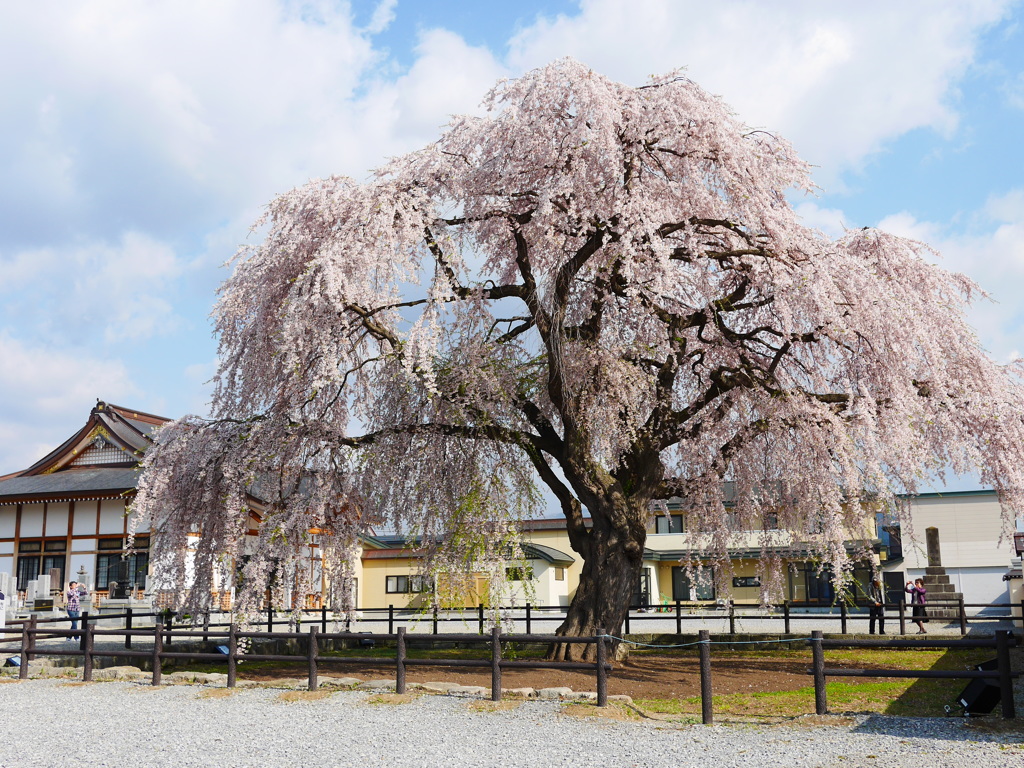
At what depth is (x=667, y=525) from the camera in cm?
3850

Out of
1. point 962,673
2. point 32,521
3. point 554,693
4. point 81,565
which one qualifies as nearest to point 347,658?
point 554,693

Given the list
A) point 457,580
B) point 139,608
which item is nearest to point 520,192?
point 457,580

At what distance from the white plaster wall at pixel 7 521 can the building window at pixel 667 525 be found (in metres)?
25.6

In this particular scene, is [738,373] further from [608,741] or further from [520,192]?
[608,741]

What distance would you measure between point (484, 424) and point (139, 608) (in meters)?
22.0

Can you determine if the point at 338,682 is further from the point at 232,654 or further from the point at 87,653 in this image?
the point at 87,653

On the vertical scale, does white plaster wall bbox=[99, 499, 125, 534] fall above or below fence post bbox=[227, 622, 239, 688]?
above

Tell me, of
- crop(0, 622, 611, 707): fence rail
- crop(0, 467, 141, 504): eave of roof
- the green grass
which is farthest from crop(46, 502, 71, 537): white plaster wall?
the green grass

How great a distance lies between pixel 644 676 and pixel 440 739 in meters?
5.52

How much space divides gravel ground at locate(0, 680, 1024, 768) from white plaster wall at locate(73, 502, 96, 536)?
21926 mm

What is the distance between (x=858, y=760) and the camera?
738 centimetres

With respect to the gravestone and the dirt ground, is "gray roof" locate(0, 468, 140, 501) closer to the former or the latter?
the dirt ground

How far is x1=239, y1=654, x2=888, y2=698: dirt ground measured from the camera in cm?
1220

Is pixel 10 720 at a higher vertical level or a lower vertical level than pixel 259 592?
lower
